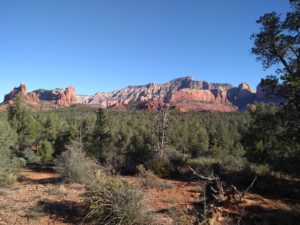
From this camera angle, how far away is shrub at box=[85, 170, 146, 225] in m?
8.16

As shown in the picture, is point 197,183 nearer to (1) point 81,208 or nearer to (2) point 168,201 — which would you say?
(2) point 168,201

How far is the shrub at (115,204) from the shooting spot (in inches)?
321

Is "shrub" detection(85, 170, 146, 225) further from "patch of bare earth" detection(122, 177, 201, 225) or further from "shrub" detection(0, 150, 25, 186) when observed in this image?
"shrub" detection(0, 150, 25, 186)

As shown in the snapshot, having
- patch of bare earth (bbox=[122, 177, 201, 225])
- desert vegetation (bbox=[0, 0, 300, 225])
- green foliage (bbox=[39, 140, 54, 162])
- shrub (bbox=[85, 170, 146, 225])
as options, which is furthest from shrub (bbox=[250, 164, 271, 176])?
green foliage (bbox=[39, 140, 54, 162])

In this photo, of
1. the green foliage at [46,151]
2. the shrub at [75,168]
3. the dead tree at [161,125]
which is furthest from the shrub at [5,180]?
the green foliage at [46,151]

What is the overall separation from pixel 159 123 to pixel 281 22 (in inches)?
752

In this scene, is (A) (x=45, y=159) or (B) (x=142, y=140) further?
(A) (x=45, y=159)

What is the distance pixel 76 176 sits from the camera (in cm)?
1642

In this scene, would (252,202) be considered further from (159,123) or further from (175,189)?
(159,123)

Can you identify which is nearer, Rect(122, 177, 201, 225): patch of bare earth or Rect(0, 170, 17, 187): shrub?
Rect(122, 177, 201, 225): patch of bare earth

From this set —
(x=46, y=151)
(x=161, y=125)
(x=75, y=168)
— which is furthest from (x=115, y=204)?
(x=46, y=151)

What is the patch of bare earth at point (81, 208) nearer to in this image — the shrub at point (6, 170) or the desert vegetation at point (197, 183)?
the desert vegetation at point (197, 183)

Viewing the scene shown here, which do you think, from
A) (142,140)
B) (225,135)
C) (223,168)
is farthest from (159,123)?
(225,135)

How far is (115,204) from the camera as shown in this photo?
333 inches
